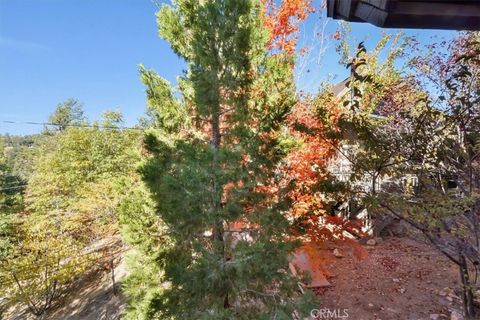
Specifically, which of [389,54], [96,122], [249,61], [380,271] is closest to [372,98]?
[389,54]

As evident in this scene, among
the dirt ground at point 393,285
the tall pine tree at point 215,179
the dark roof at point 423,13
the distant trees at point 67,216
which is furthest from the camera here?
the distant trees at point 67,216

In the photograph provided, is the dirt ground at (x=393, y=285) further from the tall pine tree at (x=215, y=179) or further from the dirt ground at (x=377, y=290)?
the tall pine tree at (x=215, y=179)

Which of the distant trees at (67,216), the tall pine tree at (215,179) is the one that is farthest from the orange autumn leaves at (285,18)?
the distant trees at (67,216)

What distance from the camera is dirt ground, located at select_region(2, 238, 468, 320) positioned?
6312mm

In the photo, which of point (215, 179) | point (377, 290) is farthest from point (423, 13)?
point (377, 290)

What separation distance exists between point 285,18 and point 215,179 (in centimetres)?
632

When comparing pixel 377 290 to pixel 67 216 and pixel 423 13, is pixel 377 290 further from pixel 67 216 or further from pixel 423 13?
pixel 67 216

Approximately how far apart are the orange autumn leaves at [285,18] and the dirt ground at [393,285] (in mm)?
6838

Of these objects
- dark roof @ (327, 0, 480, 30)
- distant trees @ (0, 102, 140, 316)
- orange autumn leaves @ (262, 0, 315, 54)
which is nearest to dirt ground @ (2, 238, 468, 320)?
distant trees @ (0, 102, 140, 316)

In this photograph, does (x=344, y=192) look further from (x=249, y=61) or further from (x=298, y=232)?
(x=249, y=61)

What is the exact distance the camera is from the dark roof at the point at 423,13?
51.4 inches

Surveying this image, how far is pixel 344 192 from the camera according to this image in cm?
440

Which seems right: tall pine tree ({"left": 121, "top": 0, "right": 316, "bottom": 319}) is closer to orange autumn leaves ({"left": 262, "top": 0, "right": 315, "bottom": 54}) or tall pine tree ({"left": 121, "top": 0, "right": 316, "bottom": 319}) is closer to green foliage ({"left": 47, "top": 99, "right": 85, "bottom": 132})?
orange autumn leaves ({"left": 262, "top": 0, "right": 315, "bottom": 54})

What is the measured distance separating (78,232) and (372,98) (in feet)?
41.8
